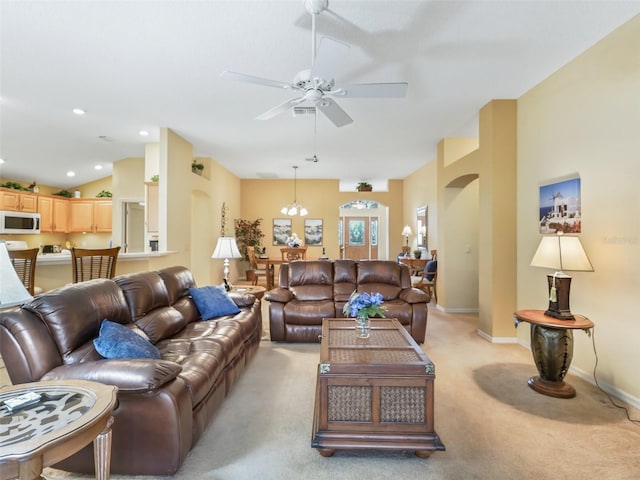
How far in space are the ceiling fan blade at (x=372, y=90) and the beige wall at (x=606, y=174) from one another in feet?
6.12

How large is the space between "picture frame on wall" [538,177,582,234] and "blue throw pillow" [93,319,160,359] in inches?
154

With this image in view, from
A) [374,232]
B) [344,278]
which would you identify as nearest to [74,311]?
[344,278]

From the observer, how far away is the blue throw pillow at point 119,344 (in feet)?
6.22

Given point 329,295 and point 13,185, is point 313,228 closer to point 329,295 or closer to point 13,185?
point 329,295

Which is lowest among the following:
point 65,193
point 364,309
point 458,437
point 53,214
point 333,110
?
point 458,437

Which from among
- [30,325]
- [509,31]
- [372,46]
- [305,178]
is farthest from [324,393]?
[305,178]

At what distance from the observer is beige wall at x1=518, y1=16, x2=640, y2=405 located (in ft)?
8.57

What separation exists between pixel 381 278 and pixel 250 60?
10.4 feet

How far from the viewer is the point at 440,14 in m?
2.52

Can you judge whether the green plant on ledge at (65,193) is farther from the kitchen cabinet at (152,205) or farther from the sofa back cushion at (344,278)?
the sofa back cushion at (344,278)

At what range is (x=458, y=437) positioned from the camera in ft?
6.98

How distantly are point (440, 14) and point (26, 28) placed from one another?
135 inches

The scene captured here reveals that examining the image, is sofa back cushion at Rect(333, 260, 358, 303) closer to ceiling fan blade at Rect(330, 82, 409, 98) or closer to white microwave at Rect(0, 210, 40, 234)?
ceiling fan blade at Rect(330, 82, 409, 98)

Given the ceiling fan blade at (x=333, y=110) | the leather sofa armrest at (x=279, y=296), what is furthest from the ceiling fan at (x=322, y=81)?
the leather sofa armrest at (x=279, y=296)
